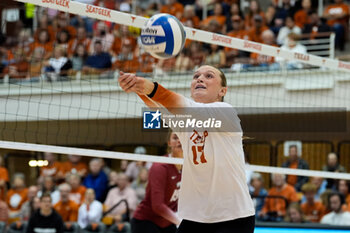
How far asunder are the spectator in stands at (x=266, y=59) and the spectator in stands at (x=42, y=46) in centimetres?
476


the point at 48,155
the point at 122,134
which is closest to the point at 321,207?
the point at 122,134

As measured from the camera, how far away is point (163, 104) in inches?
177

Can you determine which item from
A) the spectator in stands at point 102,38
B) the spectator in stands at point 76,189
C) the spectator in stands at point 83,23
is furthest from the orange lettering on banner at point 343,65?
the spectator in stands at point 83,23

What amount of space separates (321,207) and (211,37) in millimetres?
4446

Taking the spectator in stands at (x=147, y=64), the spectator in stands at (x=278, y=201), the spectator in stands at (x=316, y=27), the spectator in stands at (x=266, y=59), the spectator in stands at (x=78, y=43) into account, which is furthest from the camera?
the spectator in stands at (x=78, y=43)

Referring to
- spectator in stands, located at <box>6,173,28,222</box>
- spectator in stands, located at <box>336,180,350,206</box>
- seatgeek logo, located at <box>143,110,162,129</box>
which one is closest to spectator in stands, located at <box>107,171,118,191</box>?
spectator in stands, located at <box>6,173,28,222</box>

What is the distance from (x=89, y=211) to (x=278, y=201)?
3211 millimetres

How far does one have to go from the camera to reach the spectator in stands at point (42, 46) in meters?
15.5

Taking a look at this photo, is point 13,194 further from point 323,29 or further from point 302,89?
point 323,29

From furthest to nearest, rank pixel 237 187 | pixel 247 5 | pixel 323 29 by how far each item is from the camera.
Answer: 1. pixel 247 5
2. pixel 323 29
3. pixel 237 187

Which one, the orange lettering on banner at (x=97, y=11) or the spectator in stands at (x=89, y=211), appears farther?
the spectator in stands at (x=89, y=211)

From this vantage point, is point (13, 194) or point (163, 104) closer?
point (163, 104)

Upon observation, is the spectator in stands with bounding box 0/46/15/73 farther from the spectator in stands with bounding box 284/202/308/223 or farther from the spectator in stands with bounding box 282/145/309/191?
the spectator in stands with bounding box 284/202/308/223

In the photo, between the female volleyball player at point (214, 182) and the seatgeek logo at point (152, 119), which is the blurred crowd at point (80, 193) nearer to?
the seatgeek logo at point (152, 119)
